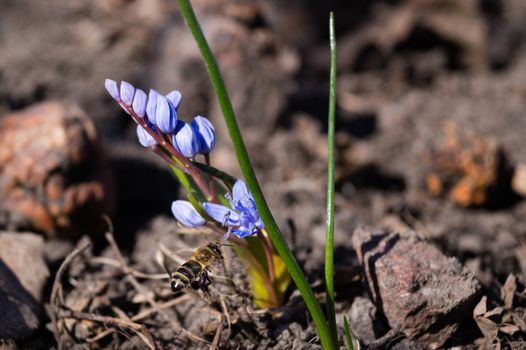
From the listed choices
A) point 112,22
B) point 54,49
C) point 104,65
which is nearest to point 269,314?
point 104,65

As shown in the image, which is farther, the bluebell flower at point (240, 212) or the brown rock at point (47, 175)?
the brown rock at point (47, 175)

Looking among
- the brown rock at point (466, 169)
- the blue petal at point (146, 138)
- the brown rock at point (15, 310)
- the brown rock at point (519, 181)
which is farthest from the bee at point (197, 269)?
the brown rock at point (519, 181)

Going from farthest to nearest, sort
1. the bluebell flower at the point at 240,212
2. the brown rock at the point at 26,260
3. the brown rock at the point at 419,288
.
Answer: the brown rock at the point at 26,260 → the brown rock at the point at 419,288 → the bluebell flower at the point at 240,212

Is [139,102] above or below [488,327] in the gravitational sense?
above

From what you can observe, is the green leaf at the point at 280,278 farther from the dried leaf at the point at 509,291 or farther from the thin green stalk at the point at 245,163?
the dried leaf at the point at 509,291

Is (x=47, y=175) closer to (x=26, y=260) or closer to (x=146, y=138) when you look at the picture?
(x=26, y=260)

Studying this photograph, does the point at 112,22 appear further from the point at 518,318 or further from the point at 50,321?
the point at 518,318

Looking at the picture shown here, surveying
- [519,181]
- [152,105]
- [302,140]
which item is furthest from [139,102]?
[519,181]
